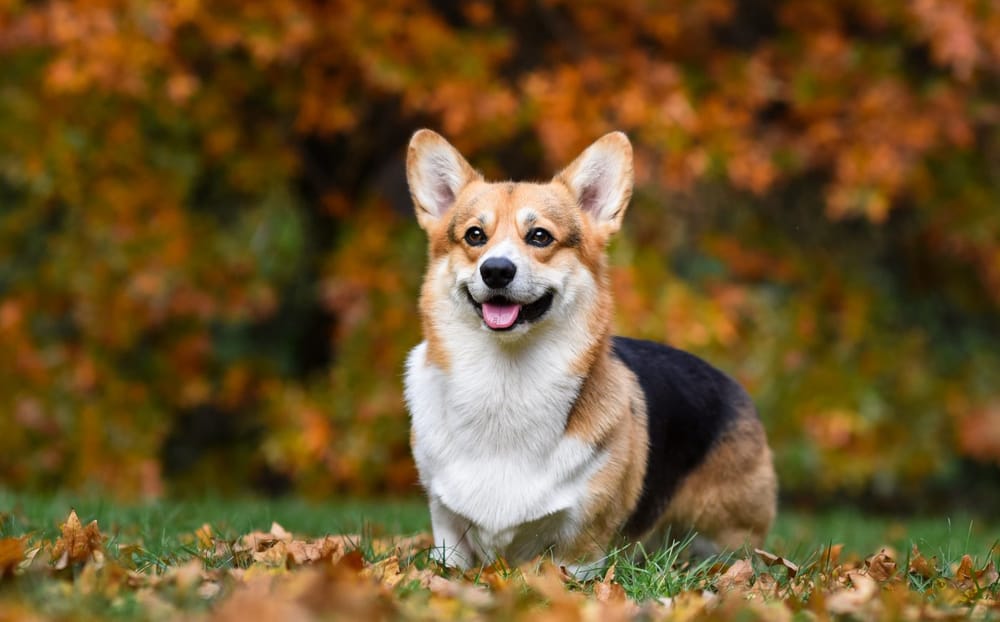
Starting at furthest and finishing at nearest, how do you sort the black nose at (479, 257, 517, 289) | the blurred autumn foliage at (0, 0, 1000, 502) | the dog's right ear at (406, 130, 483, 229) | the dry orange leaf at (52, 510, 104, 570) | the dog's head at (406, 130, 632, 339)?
the blurred autumn foliage at (0, 0, 1000, 502)
the dog's right ear at (406, 130, 483, 229)
the dog's head at (406, 130, 632, 339)
the black nose at (479, 257, 517, 289)
the dry orange leaf at (52, 510, 104, 570)

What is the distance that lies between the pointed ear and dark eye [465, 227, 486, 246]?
0.51 meters

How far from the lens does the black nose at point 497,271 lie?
13.0 ft

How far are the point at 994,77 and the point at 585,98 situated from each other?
337 centimetres

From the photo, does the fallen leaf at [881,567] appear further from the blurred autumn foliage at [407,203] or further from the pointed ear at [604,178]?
the blurred autumn foliage at [407,203]

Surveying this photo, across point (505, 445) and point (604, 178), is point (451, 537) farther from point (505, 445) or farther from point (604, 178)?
point (604, 178)

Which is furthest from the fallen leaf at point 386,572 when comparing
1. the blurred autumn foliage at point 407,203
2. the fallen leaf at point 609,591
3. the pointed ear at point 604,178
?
the blurred autumn foliage at point 407,203

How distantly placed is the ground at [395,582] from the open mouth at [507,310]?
81 cm

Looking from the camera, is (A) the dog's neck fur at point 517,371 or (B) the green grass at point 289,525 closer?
(A) the dog's neck fur at point 517,371

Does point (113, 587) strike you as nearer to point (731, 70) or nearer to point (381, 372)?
point (381, 372)

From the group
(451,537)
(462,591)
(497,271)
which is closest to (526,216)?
(497,271)

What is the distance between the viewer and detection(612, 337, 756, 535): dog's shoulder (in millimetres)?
4500

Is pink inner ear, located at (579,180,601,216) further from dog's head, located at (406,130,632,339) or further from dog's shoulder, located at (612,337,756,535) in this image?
dog's shoulder, located at (612,337,756,535)

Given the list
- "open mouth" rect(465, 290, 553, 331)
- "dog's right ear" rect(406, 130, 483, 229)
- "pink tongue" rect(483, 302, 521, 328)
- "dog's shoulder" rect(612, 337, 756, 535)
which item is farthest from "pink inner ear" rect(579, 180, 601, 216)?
"pink tongue" rect(483, 302, 521, 328)

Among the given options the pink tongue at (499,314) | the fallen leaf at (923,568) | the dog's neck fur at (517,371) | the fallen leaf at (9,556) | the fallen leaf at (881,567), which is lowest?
the fallen leaf at (881,567)
